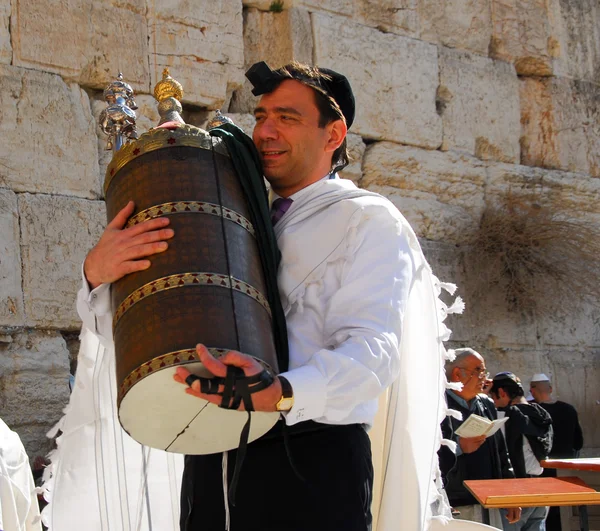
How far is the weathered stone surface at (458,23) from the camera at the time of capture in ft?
25.1

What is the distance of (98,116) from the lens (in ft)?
19.9

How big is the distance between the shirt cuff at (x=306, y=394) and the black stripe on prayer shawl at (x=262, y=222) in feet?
0.66

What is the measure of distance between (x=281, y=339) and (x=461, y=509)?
3189mm

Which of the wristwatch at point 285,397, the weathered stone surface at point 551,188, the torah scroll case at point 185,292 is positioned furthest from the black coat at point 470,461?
the wristwatch at point 285,397

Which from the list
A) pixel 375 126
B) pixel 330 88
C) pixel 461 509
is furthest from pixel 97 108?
pixel 330 88

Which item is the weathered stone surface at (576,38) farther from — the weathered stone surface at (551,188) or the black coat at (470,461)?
the black coat at (470,461)

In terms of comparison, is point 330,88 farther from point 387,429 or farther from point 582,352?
point 582,352

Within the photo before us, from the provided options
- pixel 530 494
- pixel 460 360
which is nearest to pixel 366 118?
pixel 460 360

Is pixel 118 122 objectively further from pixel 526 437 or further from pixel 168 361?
pixel 526 437

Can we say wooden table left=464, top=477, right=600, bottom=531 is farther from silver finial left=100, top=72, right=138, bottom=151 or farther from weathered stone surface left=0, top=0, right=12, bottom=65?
weathered stone surface left=0, top=0, right=12, bottom=65

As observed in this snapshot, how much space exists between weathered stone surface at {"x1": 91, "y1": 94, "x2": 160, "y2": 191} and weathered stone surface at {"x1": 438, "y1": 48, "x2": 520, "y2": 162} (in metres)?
2.35

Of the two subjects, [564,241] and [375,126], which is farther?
[564,241]

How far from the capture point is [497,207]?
7.66 metres

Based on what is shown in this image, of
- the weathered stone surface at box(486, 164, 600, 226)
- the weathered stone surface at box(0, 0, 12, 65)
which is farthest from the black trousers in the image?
the weathered stone surface at box(486, 164, 600, 226)
